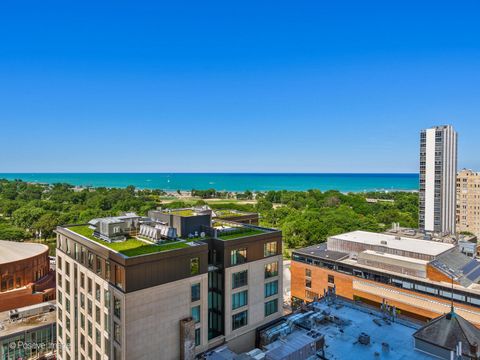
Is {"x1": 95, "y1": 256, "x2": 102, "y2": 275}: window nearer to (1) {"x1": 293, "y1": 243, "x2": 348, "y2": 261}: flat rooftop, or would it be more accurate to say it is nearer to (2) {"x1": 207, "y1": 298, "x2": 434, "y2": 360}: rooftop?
(2) {"x1": 207, "y1": 298, "x2": 434, "y2": 360}: rooftop

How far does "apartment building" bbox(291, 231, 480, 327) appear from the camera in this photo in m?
52.9

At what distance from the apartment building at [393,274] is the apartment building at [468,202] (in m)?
84.5

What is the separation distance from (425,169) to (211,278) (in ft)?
317

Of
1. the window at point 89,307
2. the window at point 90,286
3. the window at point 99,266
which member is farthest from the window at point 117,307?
the window at point 89,307

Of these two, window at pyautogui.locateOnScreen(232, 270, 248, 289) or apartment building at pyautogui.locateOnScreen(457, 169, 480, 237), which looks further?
apartment building at pyautogui.locateOnScreen(457, 169, 480, 237)

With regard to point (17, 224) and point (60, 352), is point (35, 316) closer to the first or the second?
point (60, 352)

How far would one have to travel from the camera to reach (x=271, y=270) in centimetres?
4256

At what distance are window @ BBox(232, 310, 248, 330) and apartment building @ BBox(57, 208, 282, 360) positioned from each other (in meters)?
0.14

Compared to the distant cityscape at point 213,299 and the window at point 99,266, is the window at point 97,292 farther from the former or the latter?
the window at point 99,266

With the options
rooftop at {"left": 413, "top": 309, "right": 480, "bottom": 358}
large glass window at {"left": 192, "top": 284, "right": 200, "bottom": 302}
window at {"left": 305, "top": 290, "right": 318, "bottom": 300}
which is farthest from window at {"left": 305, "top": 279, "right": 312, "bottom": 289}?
large glass window at {"left": 192, "top": 284, "right": 200, "bottom": 302}

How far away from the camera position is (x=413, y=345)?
32.3 metres

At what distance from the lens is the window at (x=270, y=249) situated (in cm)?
4153

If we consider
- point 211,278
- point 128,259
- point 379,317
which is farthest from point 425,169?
point 128,259

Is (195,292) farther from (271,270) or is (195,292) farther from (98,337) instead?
(271,270)
